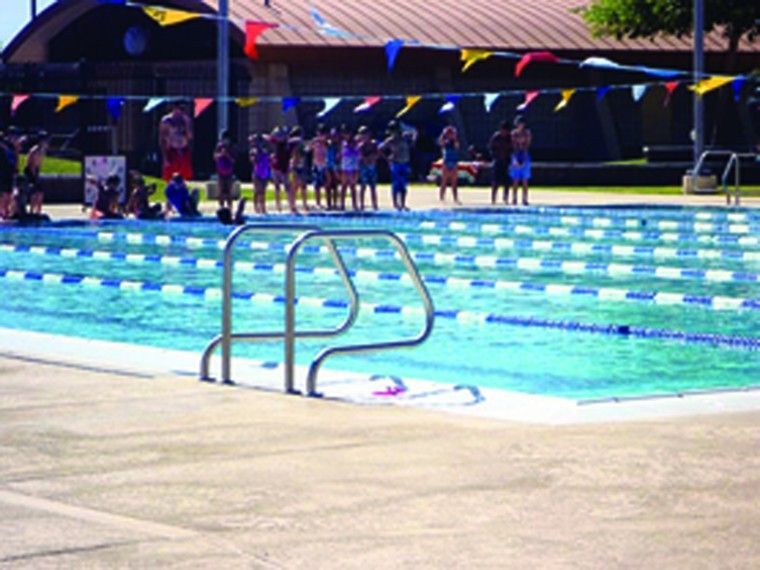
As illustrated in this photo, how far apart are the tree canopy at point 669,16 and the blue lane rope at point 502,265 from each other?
22.5m

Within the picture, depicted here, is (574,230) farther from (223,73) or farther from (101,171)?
(223,73)

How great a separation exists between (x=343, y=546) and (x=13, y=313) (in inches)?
415

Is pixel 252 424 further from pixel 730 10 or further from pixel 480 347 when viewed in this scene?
pixel 730 10

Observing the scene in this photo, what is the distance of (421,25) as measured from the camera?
5059 centimetres

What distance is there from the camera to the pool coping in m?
9.64

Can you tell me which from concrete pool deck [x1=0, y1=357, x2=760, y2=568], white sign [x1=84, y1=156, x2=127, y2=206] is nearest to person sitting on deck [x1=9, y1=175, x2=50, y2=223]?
white sign [x1=84, y1=156, x2=127, y2=206]

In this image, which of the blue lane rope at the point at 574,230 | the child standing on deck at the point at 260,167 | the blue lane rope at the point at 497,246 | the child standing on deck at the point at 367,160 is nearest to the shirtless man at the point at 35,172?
the blue lane rope at the point at 497,246

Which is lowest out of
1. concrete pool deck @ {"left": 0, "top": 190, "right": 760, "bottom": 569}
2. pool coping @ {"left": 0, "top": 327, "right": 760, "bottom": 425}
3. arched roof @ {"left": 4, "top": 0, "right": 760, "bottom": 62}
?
pool coping @ {"left": 0, "top": 327, "right": 760, "bottom": 425}

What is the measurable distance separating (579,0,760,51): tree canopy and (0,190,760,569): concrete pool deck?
3621 cm

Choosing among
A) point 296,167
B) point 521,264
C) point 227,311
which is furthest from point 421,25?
point 227,311

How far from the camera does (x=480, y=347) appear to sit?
553 inches

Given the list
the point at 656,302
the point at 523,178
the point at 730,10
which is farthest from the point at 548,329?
the point at 730,10

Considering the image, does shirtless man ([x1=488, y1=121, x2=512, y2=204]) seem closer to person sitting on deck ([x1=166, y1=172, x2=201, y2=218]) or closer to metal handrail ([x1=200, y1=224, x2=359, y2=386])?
person sitting on deck ([x1=166, y1=172, x2=201, y2=218])

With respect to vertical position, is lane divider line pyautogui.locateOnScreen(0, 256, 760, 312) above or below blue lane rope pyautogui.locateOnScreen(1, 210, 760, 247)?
above
